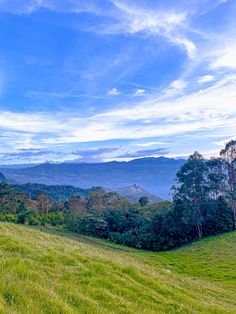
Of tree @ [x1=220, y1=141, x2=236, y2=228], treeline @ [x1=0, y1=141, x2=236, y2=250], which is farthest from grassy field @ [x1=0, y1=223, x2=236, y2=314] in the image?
tree @ [x1=220, y1=141, x2=236, y2=228]

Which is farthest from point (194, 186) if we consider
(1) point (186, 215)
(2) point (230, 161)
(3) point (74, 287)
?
(3) point (74, 287)

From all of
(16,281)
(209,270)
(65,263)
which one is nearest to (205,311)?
(65,263)

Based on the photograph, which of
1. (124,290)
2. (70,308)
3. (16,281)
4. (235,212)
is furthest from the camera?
(235,212)

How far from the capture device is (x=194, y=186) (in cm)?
6762

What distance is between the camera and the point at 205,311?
10.6 metres

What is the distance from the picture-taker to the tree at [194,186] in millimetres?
66688

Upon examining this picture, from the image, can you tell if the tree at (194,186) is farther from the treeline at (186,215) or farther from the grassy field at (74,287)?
the grassy field at (74,287)

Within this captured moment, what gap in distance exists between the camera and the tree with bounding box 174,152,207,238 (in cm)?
6669

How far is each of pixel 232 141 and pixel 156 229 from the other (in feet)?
82.2

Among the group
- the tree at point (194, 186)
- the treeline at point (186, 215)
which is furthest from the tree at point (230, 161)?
the tree at point (194, 186)

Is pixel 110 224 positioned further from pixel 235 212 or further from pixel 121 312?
pixel 121 312

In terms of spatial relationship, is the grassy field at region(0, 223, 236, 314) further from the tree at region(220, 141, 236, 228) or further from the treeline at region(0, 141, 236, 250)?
the tree at region(220, 141, 236, 228)

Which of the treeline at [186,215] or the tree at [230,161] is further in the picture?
the tree at [230,161]

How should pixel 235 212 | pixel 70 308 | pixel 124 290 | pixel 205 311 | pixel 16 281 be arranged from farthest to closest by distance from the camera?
pixel 235 212 < pixel 205 311 < pixel 124 290 < pixel 16 281 < pixel 70 308
